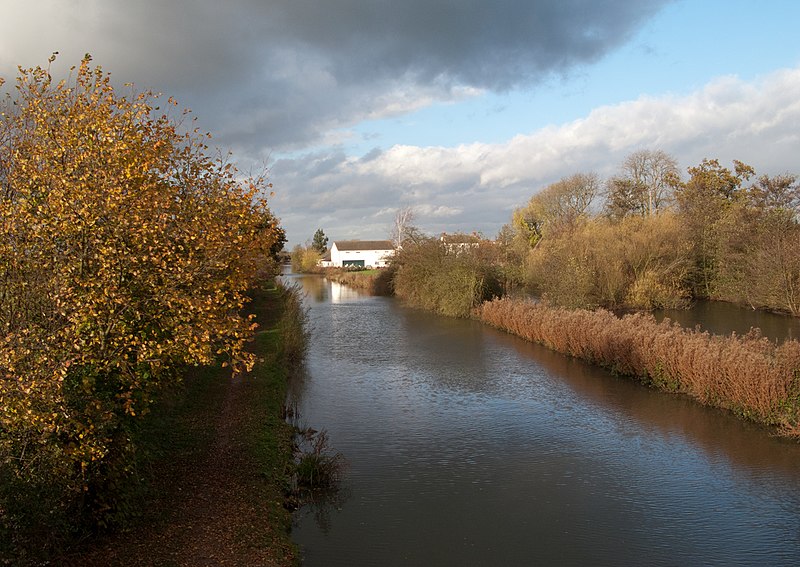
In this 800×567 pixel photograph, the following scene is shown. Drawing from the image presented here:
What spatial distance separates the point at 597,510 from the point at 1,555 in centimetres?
820

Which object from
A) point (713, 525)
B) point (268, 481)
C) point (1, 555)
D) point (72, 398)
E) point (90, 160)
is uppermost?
point (90, 160)

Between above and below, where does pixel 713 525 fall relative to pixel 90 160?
below

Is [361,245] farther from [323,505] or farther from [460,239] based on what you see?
[323,505]

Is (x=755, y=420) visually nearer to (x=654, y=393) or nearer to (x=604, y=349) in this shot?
(x=654, y=393)

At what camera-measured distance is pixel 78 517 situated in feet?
21.8

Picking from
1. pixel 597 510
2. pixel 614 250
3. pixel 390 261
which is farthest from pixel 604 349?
pixel 390 261

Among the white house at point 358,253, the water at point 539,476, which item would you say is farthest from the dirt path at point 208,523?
the white house at point 358,253

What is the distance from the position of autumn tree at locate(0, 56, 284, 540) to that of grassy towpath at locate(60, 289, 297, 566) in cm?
74

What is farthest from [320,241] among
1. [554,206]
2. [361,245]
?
[554,206]

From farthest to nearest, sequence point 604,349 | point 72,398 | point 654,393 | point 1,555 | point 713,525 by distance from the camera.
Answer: point 604,349, point 654,393, point 713,525, point 72,398, point 1,555

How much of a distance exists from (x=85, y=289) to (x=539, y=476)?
8.42m

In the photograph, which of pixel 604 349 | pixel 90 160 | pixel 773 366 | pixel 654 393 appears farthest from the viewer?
pixel 604 349

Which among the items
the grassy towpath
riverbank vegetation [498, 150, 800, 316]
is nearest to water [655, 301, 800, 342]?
riverbank vegetation [498, 150, 800, 316]

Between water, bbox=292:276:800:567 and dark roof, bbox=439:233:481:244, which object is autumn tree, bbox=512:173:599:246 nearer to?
dark roof, bbox=439:233:481:244
